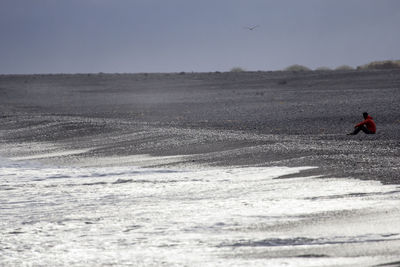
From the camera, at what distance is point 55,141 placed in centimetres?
2016

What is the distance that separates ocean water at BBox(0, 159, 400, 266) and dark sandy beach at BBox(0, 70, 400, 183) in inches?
51.7

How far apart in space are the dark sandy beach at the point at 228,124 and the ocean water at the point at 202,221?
51.7 inches

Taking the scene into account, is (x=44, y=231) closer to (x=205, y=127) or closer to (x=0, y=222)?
(x=0, y=222)

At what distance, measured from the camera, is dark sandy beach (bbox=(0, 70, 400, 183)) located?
13.8 m

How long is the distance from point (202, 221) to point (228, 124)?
1420 cm

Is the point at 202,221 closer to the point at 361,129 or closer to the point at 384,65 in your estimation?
the point at 361,129

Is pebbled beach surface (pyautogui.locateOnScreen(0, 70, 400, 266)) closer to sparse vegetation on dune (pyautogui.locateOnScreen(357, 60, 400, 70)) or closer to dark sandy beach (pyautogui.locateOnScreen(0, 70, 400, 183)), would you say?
dark sandy beach (pyautogui.locateOnScreen(0, 70, 400, 183))

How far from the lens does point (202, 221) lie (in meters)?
8.48

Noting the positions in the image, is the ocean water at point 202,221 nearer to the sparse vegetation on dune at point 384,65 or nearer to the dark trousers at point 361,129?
the dark trousers at point 361,129

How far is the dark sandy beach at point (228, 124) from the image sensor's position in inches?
544

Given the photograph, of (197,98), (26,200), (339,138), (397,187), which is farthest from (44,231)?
(197,98)

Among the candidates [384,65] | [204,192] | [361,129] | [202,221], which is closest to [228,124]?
[361,129]

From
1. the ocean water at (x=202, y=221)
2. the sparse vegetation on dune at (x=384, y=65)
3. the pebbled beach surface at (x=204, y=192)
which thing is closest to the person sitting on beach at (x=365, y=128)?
the pebbled beach surface at (x=204, y=192)

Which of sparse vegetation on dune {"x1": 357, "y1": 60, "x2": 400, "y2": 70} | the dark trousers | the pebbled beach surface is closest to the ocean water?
the pebbled beach surface
